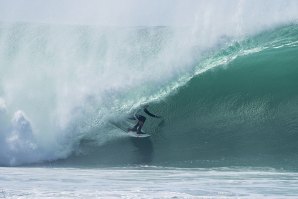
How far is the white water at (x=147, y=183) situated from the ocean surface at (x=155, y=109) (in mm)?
33

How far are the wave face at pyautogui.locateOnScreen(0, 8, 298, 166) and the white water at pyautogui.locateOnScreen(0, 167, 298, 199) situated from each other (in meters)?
0.90

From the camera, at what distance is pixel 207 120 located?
1563 cm

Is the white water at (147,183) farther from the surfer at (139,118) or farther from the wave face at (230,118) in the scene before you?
the surfer at (139,118)

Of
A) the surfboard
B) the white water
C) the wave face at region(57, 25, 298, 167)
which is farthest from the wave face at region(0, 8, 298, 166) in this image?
the white water

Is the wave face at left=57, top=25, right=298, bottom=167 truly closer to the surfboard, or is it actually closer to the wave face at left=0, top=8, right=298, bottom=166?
the wave face at left=0, top=8, right=298, bottom=166

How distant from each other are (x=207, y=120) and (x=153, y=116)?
1.21 m

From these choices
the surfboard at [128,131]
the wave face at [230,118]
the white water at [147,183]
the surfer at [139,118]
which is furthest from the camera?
the surfer at [139,118]

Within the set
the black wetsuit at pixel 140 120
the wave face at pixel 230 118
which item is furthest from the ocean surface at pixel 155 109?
the black wetsuit at pixel 140 120

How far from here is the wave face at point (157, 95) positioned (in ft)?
49.1

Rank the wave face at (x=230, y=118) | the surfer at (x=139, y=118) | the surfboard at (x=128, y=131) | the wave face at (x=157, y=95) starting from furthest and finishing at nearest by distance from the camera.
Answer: the surfer at (x=139, y=118), the surfboard at (x=128, y=131), the wave face at (x=157, y=95), the wave face at (x=230, y=118)

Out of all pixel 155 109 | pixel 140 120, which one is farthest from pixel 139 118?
pixel 155 109

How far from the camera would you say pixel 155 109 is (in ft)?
53.0

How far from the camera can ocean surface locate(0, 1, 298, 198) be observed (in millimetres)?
13073

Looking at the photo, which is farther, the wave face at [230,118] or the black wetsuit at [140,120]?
the black wetsuit at [140,120]
